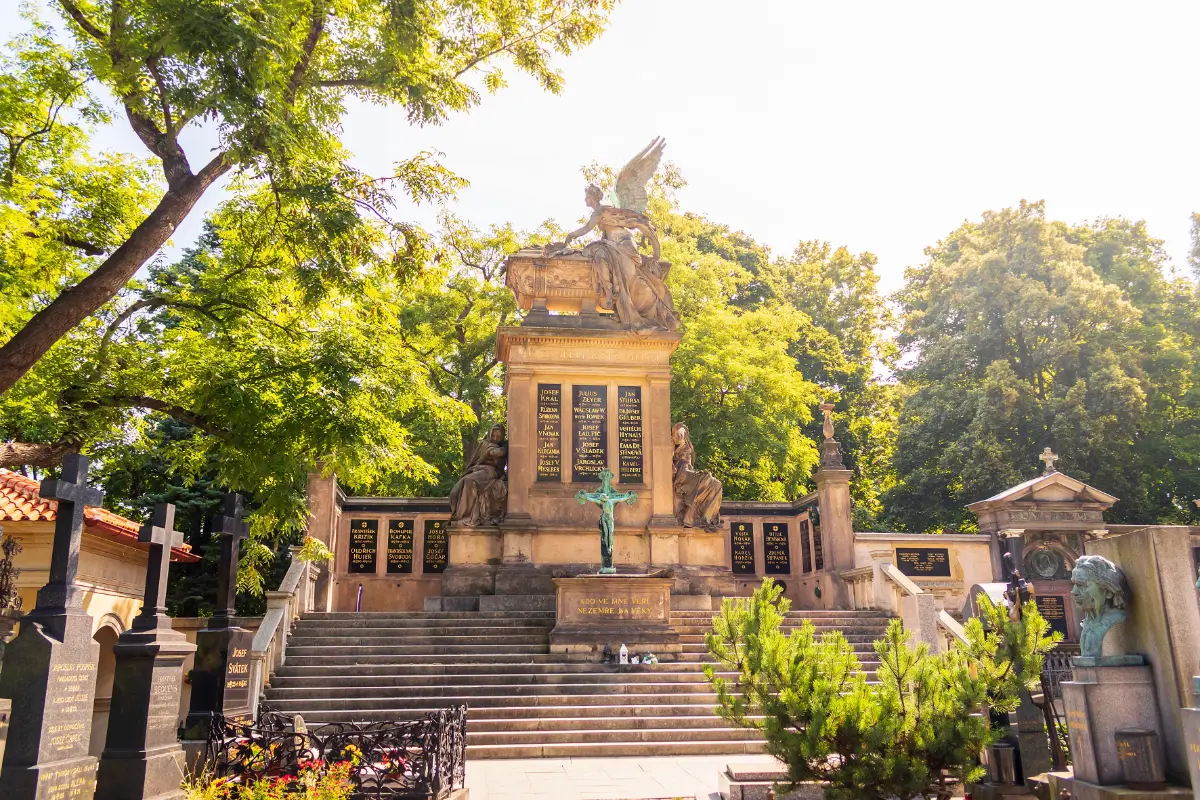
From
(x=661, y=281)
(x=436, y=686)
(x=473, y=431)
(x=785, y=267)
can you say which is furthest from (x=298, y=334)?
(x=785, y=267)

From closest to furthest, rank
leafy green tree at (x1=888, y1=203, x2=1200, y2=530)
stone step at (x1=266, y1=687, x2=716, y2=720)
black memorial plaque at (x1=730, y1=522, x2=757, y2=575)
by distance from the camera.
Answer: stone step at (x1=266, y1=687, x2=716, y2=720)
black memorial plaque at (x1=730, y1=522, x2=757, y2=575)
leafy green tree at (x1=888, y1=203, x2=1200, y2=530)

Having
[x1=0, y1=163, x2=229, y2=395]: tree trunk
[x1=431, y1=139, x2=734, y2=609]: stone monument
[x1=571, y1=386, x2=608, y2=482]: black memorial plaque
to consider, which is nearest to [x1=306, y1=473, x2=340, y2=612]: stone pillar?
[x1=431, y1=139, x2=734, y2=609]: stone monument

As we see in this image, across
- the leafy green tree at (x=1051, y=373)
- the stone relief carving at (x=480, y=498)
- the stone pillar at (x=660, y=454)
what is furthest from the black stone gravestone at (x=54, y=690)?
the leafy green tree at (x=1051, y=373)

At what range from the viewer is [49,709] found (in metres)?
6.43

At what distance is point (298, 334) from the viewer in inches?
503

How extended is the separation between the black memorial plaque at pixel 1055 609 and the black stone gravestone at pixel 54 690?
19.3m

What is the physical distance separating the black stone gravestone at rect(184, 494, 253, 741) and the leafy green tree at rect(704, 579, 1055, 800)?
5.76 m

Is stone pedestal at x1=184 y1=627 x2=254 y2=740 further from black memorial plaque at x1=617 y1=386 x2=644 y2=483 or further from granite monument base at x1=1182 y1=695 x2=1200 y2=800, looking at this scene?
black memorial plaque at x1=617 y1=386 x2=644 y2=483

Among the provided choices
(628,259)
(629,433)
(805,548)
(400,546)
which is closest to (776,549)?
(805,548)

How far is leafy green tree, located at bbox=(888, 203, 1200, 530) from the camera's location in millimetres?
27781

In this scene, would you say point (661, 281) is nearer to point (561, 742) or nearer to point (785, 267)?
point (561, 742)

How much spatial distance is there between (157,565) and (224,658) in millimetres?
1663

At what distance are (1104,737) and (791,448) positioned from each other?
794 inches

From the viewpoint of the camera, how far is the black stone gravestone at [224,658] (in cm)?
931
